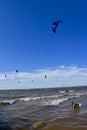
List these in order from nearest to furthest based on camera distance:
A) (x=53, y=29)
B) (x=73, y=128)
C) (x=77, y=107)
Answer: (x=73, y=128)
(x=53, y=29)
(x=77, y=107)

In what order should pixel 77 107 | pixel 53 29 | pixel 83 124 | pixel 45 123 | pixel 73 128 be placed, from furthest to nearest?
pixel 77 107
pixel 53 29
pixel 45 123
pixel 83 124
pixel 73 128

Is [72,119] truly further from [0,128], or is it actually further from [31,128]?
[0,128]

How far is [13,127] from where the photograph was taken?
13.4m

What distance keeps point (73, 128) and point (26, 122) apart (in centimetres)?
375

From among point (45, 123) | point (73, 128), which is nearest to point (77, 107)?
point (45, 123)

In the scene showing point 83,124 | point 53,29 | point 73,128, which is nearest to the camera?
point 73,128

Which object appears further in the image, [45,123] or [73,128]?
[45,123]

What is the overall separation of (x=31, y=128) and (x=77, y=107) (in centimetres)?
890

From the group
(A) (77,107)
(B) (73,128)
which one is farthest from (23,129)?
(A) (77,107)

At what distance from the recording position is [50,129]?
12531 millimetres

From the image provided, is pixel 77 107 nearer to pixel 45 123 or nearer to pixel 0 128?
pixel 45 123

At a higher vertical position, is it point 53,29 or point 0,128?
point 53,29

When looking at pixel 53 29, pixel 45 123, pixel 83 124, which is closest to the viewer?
pixel 83 124

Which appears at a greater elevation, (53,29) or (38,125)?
(53,29)
